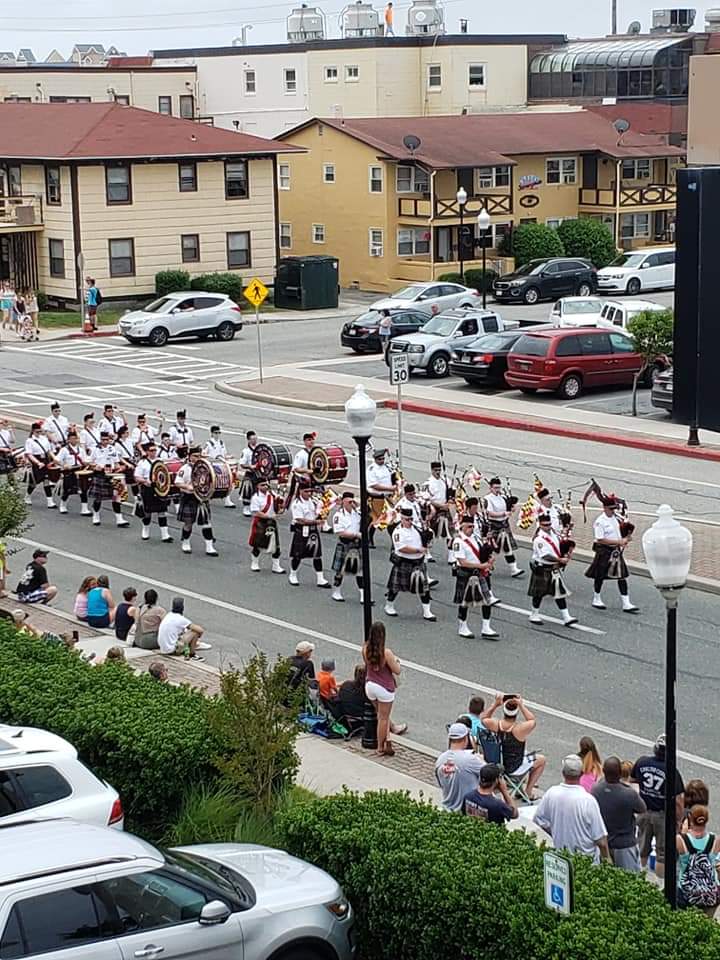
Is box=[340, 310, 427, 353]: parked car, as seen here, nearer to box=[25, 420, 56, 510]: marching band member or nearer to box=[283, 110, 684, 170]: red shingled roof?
box=[283, 110, 684, 170]: red shingled roof

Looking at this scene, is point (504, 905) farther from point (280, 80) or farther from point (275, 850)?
point (280, 80)

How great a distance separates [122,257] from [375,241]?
10.6m

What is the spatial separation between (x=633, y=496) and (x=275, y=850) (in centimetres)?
1681

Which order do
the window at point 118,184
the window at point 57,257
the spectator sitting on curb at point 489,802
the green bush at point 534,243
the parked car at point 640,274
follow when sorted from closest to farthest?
1. the spectator sitting on curb at point 489,802
2. the window at point 118,184
3. the window at point 57,257
4. the parked car at point 640,274
5. the green bush at point 534,243

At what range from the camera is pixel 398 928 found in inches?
399

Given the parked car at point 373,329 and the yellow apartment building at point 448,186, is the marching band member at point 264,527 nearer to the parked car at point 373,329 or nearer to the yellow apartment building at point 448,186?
the parked car at point 373,329

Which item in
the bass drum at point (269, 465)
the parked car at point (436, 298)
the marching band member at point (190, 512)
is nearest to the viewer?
the marching band member at point (190, 512)

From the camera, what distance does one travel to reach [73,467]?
1049 inches

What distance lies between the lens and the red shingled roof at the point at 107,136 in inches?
2110

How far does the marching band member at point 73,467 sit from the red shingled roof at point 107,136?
27.4 meters

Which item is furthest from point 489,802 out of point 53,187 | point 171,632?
point 53,187

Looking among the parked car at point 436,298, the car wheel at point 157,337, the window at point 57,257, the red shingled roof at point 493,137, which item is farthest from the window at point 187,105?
the car wheel at point 157,337

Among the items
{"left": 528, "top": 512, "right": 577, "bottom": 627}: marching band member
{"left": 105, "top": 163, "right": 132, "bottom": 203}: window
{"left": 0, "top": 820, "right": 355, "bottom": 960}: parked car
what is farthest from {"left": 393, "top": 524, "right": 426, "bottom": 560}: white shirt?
{"left": 105, "top": 163, "right": 132, "bottom": 203}: window

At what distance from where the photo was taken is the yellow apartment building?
60.1m
